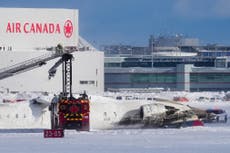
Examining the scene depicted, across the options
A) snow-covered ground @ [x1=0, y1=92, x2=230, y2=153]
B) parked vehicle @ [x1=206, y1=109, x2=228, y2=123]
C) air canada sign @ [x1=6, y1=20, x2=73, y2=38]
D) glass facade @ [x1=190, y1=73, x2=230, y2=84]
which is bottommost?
snow-covered ground @ [x1=0, y1=92, x2=230, y2=153]

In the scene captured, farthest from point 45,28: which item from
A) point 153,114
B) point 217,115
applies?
point 153,114

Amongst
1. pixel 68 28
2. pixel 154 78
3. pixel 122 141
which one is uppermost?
pixel 68 28

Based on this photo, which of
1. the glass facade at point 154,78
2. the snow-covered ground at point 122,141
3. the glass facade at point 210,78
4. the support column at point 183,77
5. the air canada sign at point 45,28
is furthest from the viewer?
the glass facade at point 154,78

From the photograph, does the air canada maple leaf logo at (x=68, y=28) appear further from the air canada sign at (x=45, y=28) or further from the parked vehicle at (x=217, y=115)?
the parked vehicle at (x=217, y=115)

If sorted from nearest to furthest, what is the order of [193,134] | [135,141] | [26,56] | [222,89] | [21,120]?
[135,141]
[193,134]
[21,120]
[26,56]
[222,89]

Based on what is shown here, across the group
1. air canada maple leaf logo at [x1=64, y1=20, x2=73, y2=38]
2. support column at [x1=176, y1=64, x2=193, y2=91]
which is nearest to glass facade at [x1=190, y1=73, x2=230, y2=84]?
support column at [x1=176, y1=64, x2=193, y2=91]

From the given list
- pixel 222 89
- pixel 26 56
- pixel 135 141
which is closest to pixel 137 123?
pixel 135 141

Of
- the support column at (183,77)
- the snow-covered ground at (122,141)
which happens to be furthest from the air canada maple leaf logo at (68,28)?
the support column at (183,77)

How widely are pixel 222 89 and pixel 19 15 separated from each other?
86693 millimetres

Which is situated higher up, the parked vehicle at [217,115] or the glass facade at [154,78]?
the glass facade at [154,78]

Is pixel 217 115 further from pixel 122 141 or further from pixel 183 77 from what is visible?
pixel 183 77

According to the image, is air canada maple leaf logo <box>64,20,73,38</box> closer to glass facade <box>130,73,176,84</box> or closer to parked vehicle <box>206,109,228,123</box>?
parked vehicle <box>206,109,228,123</box>

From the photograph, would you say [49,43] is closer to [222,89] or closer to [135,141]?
[135,141]

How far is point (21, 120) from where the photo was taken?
152 feet
